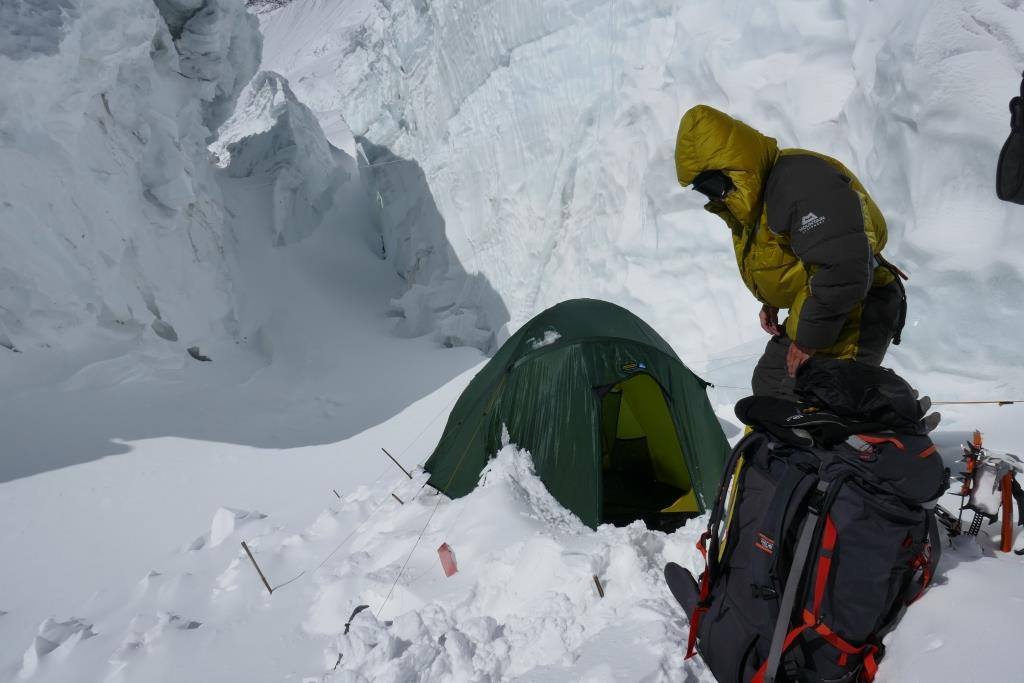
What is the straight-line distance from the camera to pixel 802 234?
2074 mm

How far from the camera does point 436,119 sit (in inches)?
448

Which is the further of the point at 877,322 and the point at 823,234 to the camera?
the point at 877,322

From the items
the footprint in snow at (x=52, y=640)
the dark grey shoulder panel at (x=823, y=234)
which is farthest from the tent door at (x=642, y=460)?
the footprint in snow at (x=52, y=640)

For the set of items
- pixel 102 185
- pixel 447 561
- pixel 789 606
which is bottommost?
pixel 447 561

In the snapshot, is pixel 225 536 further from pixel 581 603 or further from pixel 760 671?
pixel 760 671

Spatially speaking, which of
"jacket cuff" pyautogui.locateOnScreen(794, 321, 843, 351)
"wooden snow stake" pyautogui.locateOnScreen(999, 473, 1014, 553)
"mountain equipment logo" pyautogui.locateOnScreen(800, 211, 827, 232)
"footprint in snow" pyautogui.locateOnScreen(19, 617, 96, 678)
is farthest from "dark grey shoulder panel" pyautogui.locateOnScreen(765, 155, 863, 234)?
"footprint in snow" pyautogui.locateOnScreen(19, 617, 96, 678)

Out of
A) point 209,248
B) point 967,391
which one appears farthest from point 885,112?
point 209,248

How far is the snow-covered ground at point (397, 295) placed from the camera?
2.79 m

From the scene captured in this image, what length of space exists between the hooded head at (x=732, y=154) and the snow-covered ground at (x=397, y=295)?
4.09ft

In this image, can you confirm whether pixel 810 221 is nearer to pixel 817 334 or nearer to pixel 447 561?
pixel 817 334

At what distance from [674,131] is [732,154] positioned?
466cm

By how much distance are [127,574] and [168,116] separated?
26.0ft

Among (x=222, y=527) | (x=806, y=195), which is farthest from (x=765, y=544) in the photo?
(x=222, y=527)

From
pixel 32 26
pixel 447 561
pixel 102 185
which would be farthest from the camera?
pixel 102 185
